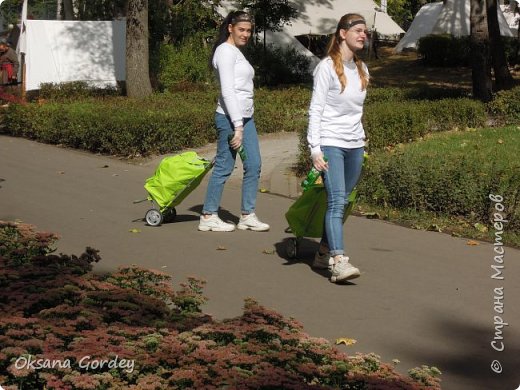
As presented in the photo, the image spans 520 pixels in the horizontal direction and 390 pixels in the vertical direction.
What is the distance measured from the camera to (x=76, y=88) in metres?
23.6

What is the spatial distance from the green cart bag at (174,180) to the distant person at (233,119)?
0.96 feet

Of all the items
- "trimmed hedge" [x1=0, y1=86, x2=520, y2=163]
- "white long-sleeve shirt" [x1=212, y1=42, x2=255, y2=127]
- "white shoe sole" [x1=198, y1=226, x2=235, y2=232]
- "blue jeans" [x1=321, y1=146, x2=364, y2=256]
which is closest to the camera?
"blue jeans" [x1=321, y1=146, x2=364, y2=256]

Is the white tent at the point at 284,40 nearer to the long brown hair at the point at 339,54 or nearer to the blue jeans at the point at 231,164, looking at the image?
the blue jeans at the point at 231,164

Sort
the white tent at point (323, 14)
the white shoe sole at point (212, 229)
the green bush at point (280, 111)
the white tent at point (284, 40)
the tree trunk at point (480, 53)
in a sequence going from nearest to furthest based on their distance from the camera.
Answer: the white shoe sole at point (212, 229), the green bush at point (280, 111), the tree trunk at point (480, 53), the white tent at point (284, 40), the white tent at point (323, 14)

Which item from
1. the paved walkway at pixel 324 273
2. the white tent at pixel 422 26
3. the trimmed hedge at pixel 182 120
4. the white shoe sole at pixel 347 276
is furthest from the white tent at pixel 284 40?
the white shoe sole at pixel 347 276

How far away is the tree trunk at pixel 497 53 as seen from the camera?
2463cm

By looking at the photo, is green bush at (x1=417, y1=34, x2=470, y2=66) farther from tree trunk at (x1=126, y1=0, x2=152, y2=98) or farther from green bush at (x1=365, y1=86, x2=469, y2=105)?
tree trunk at (x1=126, y1=0, x2=152, y2=98)

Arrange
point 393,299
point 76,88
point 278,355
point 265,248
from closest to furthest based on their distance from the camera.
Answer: point 278,355
point 393,299
point 265,248
point 76,88

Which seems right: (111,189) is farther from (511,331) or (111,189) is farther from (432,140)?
(511,331)

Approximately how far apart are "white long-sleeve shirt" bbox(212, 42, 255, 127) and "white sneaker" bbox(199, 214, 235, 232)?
3.40 ft

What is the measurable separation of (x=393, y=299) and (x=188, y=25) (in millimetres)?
21189

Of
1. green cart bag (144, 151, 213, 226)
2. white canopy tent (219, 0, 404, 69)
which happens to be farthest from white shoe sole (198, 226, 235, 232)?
white canopy tent (219, 0, 404, 69)

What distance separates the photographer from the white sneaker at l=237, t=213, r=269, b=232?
958 centimetres

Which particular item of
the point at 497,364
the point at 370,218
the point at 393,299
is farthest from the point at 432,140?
the point at 497,364
